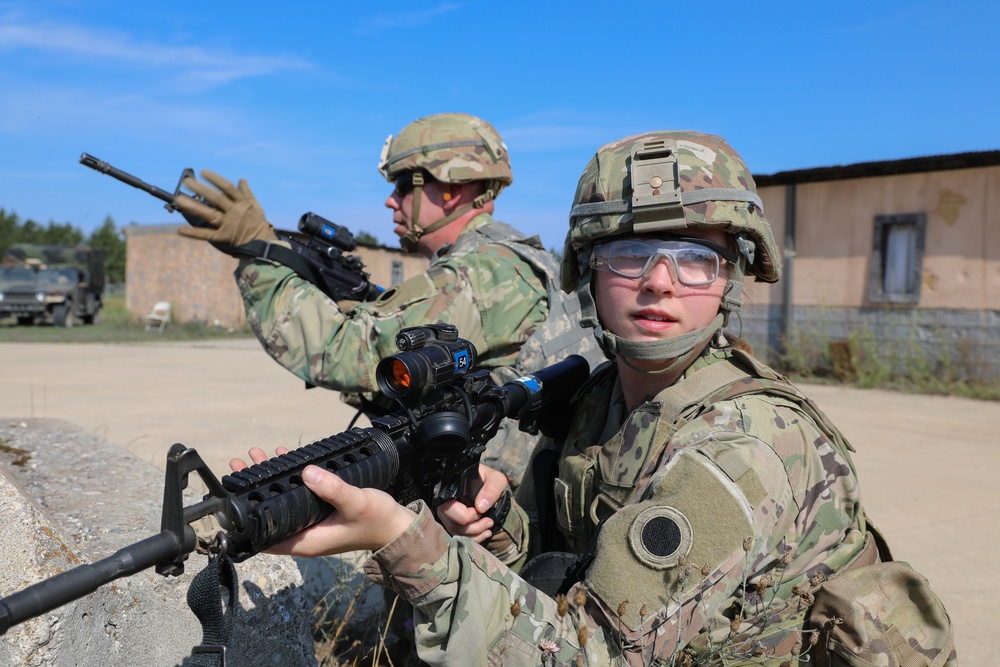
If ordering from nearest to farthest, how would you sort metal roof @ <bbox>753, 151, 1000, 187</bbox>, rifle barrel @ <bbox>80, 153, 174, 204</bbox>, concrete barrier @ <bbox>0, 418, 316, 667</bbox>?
concrete barrier @ <bbox>0, 418, 316, 667</bbox>, rifle barrel @ <bbox>80, 153, 174, 204</bbox>, metal roof @ <bbox>753, 151, 1000, 187</bbox>

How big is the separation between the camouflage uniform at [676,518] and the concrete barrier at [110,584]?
71 centimetres

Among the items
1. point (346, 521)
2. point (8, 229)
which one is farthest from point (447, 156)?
point (8, 229)

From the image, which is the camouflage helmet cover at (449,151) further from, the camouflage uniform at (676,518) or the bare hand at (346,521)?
the bare hand at (346,521)

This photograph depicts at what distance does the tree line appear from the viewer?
60.3 meters

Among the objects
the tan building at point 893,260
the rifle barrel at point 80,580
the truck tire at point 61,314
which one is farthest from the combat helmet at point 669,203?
the truck tire at point 61,314

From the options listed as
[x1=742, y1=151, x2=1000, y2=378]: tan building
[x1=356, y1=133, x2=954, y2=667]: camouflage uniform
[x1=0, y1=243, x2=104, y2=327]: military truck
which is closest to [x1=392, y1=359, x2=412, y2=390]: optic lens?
[x1=356, y1=133, x2=954, y2=667]: camouflage uniform

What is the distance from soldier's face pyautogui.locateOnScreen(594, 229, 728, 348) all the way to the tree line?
64871mm

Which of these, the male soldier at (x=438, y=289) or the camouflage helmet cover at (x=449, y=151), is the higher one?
the camouflage helmet cover at (x=449, y=151)

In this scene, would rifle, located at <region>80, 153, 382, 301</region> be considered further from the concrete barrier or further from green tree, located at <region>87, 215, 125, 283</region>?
green tree, located at <region>87, 215, 125, 283</region>

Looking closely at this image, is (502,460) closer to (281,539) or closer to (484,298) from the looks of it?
(484,298)

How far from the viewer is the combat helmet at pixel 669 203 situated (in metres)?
1.94

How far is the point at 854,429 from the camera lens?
8.16 m

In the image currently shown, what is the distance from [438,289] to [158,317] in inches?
911

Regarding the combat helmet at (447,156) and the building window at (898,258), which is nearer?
the combat helmet at (447,156)
